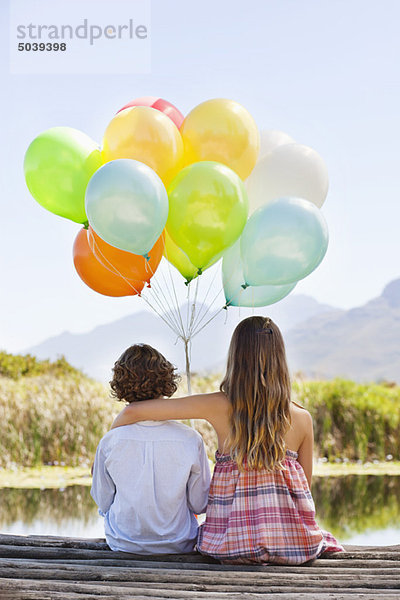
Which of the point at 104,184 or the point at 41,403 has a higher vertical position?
the point at 104,184

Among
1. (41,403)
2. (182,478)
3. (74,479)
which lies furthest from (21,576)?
(41,403)

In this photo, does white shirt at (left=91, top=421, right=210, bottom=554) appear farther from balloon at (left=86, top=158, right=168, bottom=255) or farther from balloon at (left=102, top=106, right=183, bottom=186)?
balloon at (left=102, top=106, right=183, bottom=186)

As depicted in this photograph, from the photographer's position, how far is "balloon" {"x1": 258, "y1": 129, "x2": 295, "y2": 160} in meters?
3.36

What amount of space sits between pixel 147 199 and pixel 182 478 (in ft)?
3.22

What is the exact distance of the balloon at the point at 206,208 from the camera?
2.81 metres

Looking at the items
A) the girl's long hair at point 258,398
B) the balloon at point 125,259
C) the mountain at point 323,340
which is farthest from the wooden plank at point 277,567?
the mountain at point 323,340

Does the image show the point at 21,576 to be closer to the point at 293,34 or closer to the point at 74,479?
the point at 74,479

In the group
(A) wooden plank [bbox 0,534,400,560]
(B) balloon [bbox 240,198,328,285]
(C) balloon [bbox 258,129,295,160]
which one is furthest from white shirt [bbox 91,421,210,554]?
(C) balloon [bbox 258,129,295,160]

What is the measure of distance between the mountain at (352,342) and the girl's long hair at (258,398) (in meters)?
29.4

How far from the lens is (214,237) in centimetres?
287

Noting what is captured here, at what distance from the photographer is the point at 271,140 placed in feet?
11.1

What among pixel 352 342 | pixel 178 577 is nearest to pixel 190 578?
pixel 178 577

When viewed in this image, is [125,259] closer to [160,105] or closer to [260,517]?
[160,105]

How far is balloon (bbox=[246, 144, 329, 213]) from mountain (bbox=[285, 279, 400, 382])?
28.8m
